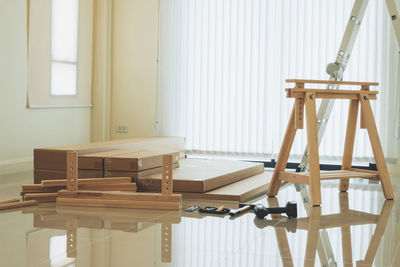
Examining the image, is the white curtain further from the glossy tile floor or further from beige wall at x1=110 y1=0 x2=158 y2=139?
the glossy tile floor

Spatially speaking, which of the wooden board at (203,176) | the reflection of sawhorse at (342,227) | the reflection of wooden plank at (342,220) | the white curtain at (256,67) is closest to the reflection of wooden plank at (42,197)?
the wooden board at (203,176)

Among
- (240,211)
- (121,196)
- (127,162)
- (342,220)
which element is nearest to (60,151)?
(127,162)

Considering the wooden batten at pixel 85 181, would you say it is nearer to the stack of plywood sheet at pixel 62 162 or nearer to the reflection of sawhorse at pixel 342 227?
the stack of plywood sheet at pixel 62 162

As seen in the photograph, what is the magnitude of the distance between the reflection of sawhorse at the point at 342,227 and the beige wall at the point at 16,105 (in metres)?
2.87

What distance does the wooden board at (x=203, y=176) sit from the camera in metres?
4.36

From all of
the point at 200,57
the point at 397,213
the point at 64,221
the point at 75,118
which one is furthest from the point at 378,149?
the point at 75,118

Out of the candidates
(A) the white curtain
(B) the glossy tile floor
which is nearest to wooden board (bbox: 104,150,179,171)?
(B) the glossy tile floor

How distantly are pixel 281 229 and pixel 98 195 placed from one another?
52.2 inches

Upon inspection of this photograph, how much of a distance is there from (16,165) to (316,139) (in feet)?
10.6

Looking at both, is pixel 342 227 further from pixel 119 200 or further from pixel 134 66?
pixel 134 66

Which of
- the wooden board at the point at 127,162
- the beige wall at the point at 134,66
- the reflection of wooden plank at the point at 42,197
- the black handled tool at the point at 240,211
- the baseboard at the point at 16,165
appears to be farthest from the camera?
the beige wall at the point at 134,66

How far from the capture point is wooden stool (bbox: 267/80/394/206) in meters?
3.99

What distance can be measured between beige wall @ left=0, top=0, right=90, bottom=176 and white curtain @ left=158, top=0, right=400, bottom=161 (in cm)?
167

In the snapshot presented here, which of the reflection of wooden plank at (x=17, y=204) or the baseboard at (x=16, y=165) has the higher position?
the baseboard at (x=16, y=165)
